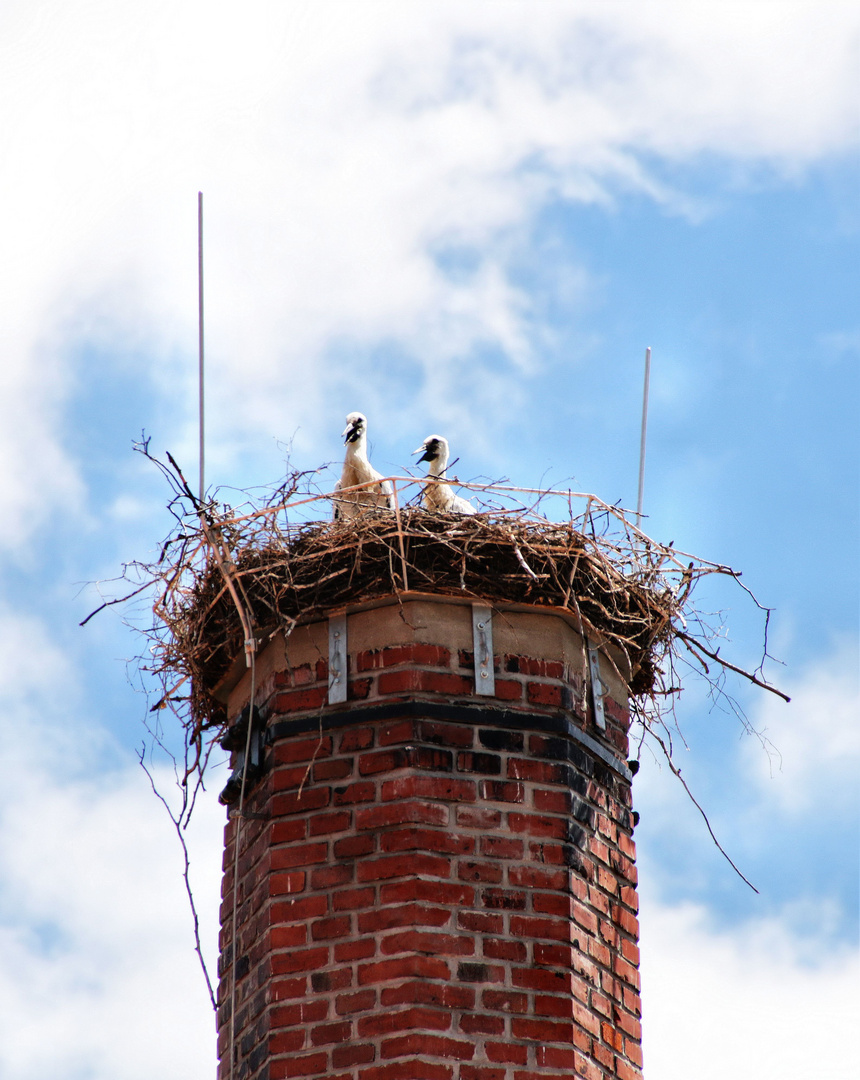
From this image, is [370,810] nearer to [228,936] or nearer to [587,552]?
[228,936]

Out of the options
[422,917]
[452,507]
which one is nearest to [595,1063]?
[422,917]

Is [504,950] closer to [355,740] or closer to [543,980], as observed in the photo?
[543,980]

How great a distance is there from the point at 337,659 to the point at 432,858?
35.4 inches

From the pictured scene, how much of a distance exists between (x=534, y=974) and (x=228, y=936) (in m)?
1.32

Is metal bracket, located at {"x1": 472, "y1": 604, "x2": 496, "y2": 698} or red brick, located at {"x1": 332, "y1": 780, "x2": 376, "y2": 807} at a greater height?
metal bracket, located at {"x1": 472, "y1": 604, "x2": 496, "y2": 698}

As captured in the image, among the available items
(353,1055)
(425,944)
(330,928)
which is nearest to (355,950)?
(330,928)

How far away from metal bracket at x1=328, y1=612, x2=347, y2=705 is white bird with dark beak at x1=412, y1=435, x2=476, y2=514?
2.19ft

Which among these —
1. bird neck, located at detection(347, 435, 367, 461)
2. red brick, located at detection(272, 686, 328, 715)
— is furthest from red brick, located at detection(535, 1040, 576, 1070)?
bird neck, located at detection(347, 435, 367, 461)

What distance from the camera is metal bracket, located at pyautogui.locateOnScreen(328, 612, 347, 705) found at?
20.6ft

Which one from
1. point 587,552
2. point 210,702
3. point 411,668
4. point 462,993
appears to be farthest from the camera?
point 210,702

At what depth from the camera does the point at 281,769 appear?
20.5 feet

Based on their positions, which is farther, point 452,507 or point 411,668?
point 452,507

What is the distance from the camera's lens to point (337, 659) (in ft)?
20.8

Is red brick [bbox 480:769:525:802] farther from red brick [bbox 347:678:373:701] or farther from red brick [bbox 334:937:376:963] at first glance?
red brick [bbox 334:937:376:963]
